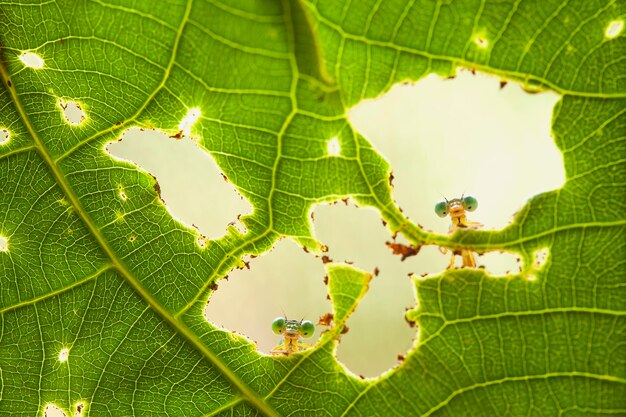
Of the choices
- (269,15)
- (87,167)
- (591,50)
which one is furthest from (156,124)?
(591,50)

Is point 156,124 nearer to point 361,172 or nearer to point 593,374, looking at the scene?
point 361,172

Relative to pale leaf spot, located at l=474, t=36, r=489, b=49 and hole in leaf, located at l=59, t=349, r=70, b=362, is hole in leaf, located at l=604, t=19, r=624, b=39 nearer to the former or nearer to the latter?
pale leaf spot, located at l=474, t=36, r=489, b=49

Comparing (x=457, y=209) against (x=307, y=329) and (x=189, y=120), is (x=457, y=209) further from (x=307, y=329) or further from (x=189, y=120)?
(x=189, y=120)

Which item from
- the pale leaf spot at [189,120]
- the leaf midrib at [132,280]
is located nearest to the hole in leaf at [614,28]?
the pale leaf spot at [189,120]

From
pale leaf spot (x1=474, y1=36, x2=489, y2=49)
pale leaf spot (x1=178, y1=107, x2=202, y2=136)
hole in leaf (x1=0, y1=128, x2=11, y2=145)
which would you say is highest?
hole in leaf (x1=0, y1=128, x2=11, y2=145)

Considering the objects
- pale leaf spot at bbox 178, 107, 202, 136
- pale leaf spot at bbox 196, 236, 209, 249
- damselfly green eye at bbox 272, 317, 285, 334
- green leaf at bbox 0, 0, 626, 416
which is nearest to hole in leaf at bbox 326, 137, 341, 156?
green leaf at bbox 0, 0, 626, 416

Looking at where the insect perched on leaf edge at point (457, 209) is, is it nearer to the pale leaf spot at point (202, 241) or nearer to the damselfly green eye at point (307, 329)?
the damselfly green eye at point (307, 329)
